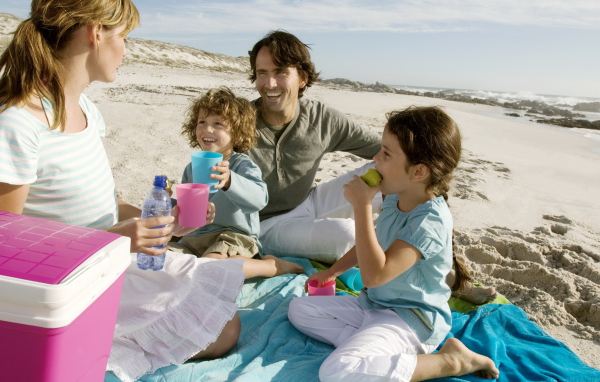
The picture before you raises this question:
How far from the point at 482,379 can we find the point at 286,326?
1.04m

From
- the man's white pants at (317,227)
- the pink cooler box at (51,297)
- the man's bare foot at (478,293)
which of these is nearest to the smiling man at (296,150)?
the man's white pants at (317,227)

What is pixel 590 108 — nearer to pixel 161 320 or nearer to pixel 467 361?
pixel 467 361

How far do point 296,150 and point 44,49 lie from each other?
2.17 meters

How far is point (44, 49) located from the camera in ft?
6.41

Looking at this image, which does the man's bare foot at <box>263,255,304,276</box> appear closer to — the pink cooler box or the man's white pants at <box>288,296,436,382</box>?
the man's white pants at <box>288,296,436,382</box>

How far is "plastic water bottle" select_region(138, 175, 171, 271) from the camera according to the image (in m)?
2.18

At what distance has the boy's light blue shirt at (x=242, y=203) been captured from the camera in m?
3.10

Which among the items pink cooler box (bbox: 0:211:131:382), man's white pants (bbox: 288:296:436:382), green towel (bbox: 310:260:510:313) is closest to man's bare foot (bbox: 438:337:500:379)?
man's white pants (bbox: 288:296:436:382)

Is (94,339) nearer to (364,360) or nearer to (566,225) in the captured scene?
(364,360)

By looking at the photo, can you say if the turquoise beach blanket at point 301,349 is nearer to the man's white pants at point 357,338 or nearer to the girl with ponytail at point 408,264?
the man's white pants at point 357,338

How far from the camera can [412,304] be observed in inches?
95.3

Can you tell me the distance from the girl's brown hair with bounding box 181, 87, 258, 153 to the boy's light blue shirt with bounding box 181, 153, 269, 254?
0.11 meters

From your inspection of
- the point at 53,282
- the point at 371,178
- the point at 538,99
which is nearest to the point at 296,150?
the point at 371,178

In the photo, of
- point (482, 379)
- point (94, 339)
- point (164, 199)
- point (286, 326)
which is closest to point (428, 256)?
point (482, 379)
